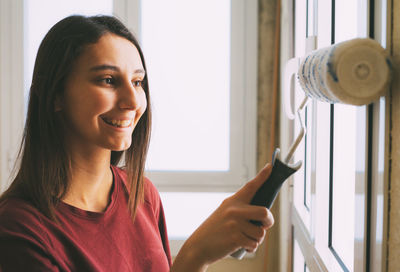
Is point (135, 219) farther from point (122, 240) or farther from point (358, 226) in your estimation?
point (358, 226)

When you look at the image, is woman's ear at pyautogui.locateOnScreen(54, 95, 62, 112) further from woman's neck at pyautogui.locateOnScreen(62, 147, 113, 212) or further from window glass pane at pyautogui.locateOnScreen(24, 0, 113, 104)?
window glass pane at pyautogui.locateOnScreen(24, 0, 113, 104)

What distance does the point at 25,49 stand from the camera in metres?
2.42

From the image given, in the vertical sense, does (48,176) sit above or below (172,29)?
below

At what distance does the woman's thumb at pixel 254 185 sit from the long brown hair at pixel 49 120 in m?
0.44

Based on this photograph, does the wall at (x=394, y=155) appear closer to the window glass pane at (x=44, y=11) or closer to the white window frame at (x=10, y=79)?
the window glass pane at (x=44, y=11)

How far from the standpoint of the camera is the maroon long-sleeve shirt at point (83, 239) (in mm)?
754

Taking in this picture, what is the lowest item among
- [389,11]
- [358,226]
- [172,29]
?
[358,226]

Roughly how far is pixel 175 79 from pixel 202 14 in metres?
0.44

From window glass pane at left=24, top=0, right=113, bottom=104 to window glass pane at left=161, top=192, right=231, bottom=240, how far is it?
118 cm

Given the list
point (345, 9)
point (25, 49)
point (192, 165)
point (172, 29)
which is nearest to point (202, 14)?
point (172, 29)

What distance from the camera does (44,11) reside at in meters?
2.43

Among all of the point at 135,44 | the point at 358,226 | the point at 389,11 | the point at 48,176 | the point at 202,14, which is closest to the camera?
the point at 389,11

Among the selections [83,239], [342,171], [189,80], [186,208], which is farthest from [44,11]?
[342,171]

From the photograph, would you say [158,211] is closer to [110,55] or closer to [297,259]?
[110,55]
